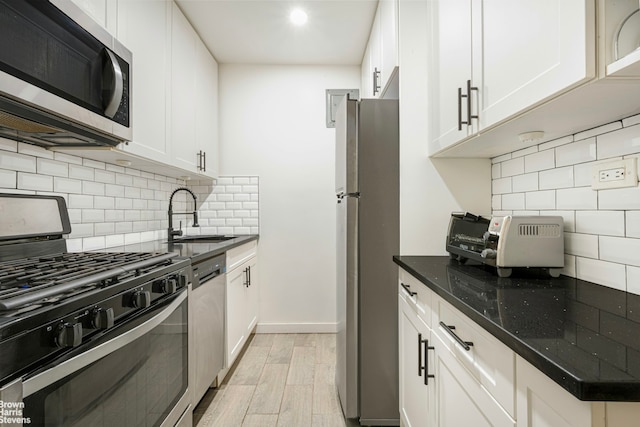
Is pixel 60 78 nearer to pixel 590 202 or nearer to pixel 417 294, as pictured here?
pixel 417 294

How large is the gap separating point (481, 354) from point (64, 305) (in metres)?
1.06

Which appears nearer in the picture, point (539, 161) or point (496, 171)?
point (539, 161)

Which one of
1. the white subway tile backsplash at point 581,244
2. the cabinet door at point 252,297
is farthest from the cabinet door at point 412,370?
the cabinet door at point 252,297

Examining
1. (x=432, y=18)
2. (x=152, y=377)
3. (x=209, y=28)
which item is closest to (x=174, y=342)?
(x=152, y=377)

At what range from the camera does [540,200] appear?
1383mm

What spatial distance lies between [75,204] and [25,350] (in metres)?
1.20

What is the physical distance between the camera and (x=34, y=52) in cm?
104

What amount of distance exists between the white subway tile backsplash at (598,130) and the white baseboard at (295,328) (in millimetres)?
2534

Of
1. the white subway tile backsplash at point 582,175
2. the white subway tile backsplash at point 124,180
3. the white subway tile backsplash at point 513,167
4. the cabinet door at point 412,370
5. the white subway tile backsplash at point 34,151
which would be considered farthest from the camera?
the white subway tile backsplash at point 124,180

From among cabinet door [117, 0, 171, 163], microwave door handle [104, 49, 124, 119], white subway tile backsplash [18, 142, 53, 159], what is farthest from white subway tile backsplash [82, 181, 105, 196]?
microwave door handle [104, 49, 124, 119]

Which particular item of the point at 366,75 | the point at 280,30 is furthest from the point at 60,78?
the point at 366,75

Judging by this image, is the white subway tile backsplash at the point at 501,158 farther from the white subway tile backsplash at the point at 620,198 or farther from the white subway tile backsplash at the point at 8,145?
the white subway tile backsplash at the point at 8,145

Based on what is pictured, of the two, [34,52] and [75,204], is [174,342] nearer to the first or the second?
[75,204]

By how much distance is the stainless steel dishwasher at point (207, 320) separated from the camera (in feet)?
5.59
